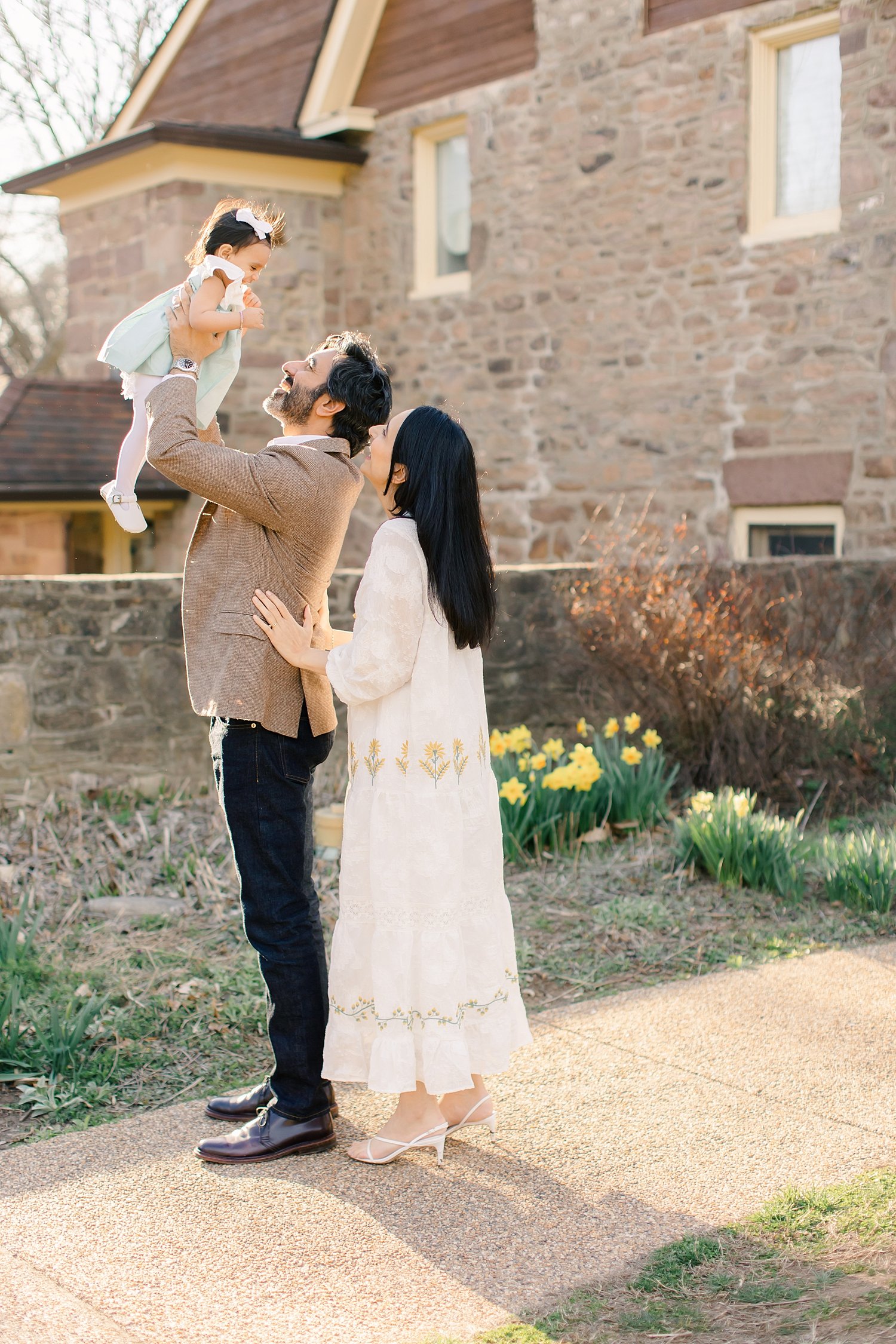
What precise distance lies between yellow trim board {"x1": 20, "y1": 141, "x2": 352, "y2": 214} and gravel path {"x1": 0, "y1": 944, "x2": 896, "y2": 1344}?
9.74 m

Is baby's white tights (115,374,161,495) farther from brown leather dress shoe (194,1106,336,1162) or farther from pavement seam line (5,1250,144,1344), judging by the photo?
pavement seam line (5,1250,144,1344)

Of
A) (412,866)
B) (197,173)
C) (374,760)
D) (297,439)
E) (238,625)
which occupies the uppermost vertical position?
(197,173)

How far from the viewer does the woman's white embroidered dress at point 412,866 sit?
3234 mm

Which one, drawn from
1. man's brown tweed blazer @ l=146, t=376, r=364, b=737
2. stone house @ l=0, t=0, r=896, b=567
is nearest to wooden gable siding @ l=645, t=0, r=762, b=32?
stone house @ l=0, t=0, r=896, b=567

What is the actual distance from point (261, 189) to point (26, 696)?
23.3ft

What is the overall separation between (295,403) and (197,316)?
296 mm

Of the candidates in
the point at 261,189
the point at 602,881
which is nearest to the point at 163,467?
the point at 602,881

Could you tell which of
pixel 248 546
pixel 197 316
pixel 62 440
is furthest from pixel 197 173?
pixel 248 546

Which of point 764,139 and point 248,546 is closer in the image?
point 248,546

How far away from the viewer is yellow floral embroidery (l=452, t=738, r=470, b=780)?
3.32 metres

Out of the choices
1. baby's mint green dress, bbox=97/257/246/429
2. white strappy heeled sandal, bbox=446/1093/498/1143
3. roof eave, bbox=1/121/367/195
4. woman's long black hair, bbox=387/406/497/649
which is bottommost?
white strappy heeled sandal, bbox=446/1093/498/1143

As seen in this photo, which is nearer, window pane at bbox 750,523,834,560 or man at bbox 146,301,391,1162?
man at bbox 146,301,391,1162

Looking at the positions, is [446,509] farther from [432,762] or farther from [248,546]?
[432,762]

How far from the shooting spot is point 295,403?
11.0 feet
